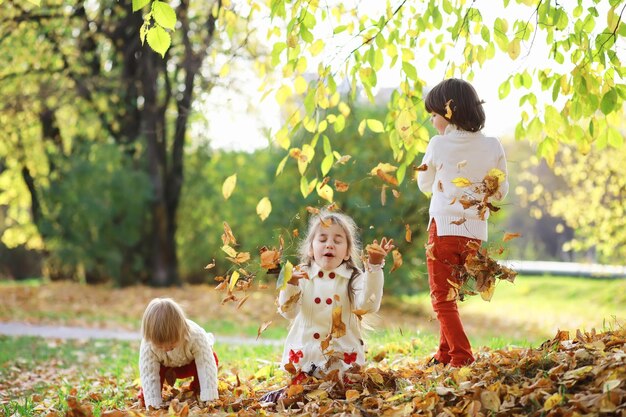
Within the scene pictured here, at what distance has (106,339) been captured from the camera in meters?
9.05

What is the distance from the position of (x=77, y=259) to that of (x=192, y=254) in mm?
3164

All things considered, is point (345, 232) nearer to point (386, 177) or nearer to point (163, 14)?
point (386, 177)

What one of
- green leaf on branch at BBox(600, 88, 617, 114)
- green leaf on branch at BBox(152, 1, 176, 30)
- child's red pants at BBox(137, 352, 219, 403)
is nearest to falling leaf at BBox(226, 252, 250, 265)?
child's red pants at BBox(137, 352, 219, 403)

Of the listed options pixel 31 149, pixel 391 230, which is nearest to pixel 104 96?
pixel 31 149

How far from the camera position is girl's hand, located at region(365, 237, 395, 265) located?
3.81 meters

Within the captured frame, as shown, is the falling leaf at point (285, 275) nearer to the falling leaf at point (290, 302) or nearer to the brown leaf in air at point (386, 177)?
the falling leaf at point (290, 302)

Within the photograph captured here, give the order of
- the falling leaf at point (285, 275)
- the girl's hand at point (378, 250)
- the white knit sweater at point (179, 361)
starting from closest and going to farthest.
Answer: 1. the falling leaf at point (285, 275)
2. the girl's hand at point (378, 250)
3. the white knit sweater at point (179, 361)

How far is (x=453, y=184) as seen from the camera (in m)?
4.19

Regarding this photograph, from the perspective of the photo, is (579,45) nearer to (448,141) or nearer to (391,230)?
(448,141)

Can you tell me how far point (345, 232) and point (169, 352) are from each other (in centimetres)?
118

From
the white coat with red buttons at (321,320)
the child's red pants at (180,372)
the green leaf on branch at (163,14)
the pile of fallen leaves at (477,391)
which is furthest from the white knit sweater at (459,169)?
the green leaf on branch at (163,14)

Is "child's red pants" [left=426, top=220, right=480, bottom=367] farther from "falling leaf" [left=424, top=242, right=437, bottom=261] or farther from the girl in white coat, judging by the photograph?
the girl in white coat

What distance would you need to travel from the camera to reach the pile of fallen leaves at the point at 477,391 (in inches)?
126

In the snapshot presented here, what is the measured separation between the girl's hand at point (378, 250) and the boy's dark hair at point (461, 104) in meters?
0.88
